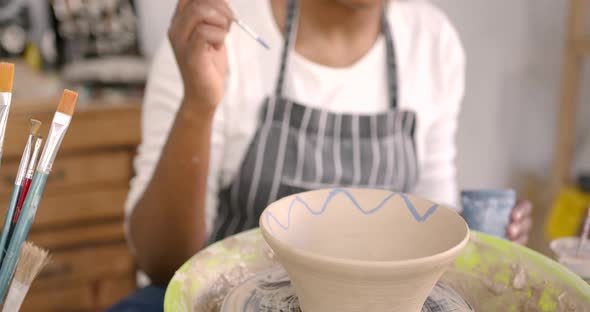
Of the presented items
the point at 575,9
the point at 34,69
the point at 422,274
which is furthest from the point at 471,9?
the point at 422,274

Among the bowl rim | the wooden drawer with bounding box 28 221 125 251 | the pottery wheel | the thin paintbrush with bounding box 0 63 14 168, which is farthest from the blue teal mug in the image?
the wooden drawer with bounding box 28 221 125 251

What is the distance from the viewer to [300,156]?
0.92 m

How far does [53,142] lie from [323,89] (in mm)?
655

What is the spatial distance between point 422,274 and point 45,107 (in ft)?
4.45

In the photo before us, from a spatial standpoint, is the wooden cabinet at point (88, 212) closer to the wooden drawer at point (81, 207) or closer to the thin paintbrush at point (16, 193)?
the wooden drawer at point (81, 207)

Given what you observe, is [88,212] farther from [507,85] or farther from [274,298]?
[507,85]

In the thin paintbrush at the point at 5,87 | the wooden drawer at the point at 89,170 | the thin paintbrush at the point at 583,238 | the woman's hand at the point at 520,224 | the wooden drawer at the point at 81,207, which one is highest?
the thin paintbrush at the point at 5,87

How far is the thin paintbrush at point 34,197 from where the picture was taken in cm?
36

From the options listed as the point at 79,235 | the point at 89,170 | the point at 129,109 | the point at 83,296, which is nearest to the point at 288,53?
the point at 129,109

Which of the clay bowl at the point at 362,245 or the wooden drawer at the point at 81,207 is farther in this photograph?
the wooden drawer at the point at 81,207

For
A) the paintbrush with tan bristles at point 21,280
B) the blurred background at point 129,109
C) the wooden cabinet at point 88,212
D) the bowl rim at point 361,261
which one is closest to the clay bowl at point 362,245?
the bowl rim at point 361,261

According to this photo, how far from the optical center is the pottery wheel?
0.47 metres

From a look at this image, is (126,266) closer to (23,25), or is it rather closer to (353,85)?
(23,25)

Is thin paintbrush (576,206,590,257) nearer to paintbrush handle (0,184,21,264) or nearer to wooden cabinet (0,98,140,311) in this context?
paintbrush handle (0,184,21,264)
